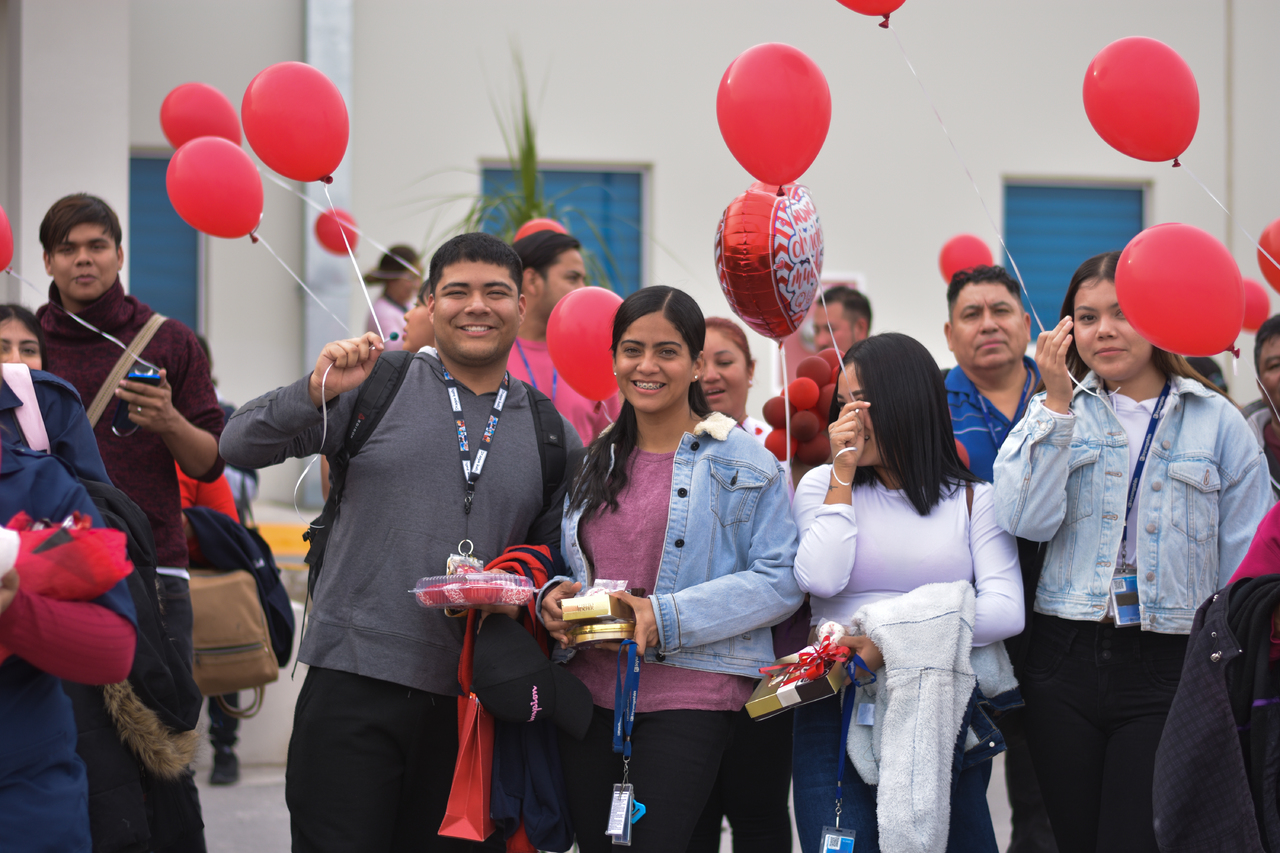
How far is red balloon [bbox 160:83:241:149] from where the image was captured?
4.80 metres

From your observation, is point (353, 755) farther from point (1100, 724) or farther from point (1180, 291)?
point (1180, 291)

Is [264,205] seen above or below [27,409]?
above

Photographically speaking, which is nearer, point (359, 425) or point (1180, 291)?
point (1180, 291)

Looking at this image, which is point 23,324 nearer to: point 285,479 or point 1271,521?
point 1271,521

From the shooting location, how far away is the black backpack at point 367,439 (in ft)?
8.94

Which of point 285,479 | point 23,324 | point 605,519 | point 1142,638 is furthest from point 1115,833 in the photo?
point 285,479

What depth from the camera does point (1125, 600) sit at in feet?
8.70

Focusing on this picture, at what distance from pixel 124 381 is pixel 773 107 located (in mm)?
2040

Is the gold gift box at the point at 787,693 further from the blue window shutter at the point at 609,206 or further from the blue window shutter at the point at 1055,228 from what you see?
the blue window shutter at the point at 1055,228

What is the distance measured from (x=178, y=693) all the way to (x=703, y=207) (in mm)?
6702

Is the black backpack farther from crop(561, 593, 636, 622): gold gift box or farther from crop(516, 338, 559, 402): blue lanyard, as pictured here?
crop(516, 338, 559, 402): blue lanyard

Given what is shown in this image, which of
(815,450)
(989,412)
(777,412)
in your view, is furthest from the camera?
(777,412)

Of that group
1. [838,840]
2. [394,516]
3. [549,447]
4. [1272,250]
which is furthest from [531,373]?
[1272,250]

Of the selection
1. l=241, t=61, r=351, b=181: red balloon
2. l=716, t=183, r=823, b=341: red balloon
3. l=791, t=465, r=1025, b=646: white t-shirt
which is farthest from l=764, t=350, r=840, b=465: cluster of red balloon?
l=241, t=61, r=351, b=181: red balloon
